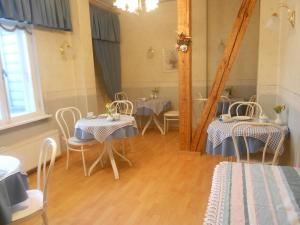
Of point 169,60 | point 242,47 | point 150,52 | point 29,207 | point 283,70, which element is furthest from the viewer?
point 150,52

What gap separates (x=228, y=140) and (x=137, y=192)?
1.13 metres

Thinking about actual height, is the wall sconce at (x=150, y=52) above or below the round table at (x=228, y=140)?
above

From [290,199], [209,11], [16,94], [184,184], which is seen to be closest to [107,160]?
[184,184]

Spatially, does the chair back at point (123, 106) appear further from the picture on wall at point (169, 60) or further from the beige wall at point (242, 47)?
the beige wall at point (242, 47)

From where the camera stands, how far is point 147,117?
5.68 metres

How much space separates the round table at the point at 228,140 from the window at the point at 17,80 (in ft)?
8.38

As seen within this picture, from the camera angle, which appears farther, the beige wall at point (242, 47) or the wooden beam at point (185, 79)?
the beige wall at point (242, 47)

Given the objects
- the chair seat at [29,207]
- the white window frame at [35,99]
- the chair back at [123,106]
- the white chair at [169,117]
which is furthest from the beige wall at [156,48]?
the chair seat at [29,207]

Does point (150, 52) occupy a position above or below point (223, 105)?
above

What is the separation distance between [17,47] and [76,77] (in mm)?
1082

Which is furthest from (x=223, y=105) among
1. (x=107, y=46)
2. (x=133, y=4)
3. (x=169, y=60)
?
(x=107, y=46)

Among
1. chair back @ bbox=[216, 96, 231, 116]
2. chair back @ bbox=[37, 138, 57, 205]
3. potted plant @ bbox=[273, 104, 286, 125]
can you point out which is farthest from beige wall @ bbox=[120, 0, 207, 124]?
chair back @ bbox=[37, 138, 57, 205]

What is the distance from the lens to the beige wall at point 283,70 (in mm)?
2420

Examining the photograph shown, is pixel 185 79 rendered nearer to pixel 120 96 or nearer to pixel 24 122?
pixel 24 122
